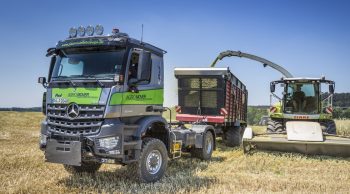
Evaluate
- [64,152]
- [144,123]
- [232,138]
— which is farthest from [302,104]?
[64,152]

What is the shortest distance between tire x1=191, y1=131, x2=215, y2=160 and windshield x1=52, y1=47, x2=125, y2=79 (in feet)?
16.1

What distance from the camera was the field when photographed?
6828mm

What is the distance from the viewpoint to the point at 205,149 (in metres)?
11.4

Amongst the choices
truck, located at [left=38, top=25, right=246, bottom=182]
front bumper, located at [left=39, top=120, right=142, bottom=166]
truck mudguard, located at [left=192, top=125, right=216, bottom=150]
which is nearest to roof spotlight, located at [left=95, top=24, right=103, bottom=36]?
truck, located at [left=38, top=25, right=246, bottom=182]

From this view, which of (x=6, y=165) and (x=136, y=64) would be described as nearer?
(x=136, y=64)

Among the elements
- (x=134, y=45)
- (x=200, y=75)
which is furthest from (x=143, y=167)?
(x=200, y=75)

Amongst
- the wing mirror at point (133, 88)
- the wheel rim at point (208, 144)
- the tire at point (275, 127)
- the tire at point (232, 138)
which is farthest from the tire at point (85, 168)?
the tire at point (232, 138)

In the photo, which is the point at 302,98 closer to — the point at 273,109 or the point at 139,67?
the point at 273,109

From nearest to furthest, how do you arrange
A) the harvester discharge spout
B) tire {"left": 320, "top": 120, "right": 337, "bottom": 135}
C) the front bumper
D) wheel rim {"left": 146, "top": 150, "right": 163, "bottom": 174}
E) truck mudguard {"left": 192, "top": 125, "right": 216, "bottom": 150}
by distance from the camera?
1. the front bumper
2. wheel rim {"left": 146, "top": 150, "right": 163, "bottom": 174}
3. truck mudguard {"left": 192, "top": 125, "right": 216, "bottom": 150}
4. tire {"left": 320, "top": 120, "right": 337, "bottom": 135}
5. the harvester discharge spout

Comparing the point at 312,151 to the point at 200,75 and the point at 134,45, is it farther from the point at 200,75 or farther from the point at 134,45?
the point at 134,45

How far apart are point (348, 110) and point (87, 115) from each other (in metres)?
42.3

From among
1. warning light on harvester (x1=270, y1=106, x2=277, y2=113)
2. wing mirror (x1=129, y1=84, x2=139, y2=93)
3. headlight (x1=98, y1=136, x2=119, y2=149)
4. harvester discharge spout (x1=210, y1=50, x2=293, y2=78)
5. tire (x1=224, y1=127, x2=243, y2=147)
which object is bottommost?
tire (x1=224, y1=127, x2=243, y2=147)

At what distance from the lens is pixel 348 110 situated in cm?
4316

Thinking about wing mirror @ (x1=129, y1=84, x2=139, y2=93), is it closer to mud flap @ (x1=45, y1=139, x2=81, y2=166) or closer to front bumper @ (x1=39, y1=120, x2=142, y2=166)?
front bumper @ (x1=39, y1=120, x2=142, y2=166)
